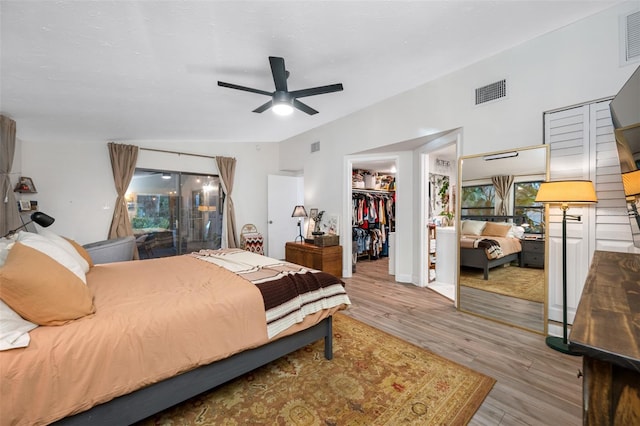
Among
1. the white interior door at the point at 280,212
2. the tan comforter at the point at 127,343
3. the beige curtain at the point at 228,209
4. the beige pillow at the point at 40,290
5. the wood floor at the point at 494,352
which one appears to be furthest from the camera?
the white interior door at the point at 280,212

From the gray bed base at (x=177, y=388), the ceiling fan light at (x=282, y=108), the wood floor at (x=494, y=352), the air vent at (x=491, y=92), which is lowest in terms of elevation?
the wood floor at (x=494, y=352)

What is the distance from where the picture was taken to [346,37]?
2.26 metres

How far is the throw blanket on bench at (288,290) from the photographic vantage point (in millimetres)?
1765

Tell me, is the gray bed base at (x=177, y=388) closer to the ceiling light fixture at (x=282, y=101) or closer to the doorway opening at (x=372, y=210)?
the ceiling light fixture at (x=282, y=101)

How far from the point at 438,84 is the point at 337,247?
2.74 m

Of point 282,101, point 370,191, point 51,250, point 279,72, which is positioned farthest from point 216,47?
point 370,191

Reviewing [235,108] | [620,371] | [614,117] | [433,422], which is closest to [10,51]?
[235,108]

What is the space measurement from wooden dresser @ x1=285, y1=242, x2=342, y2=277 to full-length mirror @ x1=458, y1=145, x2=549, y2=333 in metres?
1.93

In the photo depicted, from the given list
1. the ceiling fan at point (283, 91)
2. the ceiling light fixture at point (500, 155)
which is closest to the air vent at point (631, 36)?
the ceiling light fixture at point (500, 155)

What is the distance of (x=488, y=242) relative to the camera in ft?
9.44

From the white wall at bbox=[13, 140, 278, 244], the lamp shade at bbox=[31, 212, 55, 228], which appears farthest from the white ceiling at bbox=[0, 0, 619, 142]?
the lamp shade at bbox=[31, 212, 55, 228]

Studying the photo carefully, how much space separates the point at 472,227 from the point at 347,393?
2235mm

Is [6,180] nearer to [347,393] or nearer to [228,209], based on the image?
[228,209]

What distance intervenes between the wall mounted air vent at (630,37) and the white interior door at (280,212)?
195 inches
